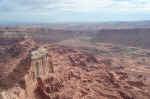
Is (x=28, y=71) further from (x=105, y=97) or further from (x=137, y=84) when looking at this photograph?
(x=137, y=84)

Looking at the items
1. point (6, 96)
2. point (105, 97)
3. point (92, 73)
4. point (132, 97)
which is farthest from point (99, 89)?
point (6, 96)

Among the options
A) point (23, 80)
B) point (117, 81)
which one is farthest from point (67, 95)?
point (117, 81)

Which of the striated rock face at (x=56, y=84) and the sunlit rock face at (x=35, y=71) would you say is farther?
the sunlit rock face at (x=35, y=71)

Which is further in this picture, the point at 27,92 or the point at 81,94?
the point at 81,94

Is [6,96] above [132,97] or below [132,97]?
above

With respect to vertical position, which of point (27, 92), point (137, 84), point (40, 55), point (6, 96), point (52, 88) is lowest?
point (137, 84)

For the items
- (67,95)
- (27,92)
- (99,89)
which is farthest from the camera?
(99,89)

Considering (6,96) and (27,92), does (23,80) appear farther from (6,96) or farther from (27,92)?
(6,96)

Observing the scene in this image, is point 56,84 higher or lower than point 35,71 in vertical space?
lower

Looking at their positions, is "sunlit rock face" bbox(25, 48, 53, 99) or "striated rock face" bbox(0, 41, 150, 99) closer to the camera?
"striated rock face" bbox(0, 41, 150, 99)

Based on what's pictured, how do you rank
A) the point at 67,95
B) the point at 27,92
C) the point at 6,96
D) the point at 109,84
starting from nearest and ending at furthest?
1. the point at 6,96
2. the point at 27,92
3. the point at 67,95
4. the point at 109,84

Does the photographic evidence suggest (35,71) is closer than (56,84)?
Yes
